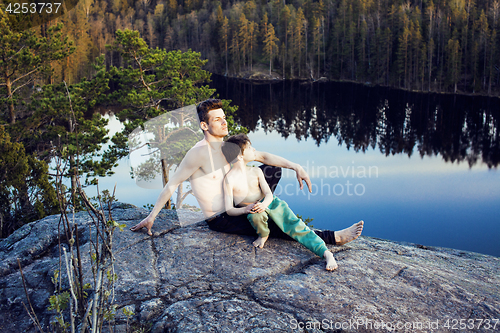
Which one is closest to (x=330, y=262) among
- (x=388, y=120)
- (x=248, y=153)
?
(x=248, y=153)

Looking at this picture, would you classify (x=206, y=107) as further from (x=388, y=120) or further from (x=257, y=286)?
(x=388, y=120)

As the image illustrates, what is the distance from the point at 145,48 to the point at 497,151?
73.8 ft

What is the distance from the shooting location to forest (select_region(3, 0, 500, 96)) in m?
43.0

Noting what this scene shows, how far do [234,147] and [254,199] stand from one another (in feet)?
1.85

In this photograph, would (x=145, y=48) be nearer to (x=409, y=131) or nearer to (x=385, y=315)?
(x=385, y=315)

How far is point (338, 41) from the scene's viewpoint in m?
59.2

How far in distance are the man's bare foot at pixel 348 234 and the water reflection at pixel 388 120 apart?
23723mm

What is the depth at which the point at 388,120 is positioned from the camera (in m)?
32.8

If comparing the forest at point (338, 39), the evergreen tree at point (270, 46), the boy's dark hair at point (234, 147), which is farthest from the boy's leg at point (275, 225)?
the evergreen tree at point (270, 46)

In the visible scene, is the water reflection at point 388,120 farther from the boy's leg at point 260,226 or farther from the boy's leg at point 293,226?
the boy's leg at point 260,226

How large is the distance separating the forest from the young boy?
36034 millimetres

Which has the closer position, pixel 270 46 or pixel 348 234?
pixel 348 234

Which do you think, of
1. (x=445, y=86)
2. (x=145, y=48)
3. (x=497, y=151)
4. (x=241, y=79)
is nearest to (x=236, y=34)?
(x=241, y=79)

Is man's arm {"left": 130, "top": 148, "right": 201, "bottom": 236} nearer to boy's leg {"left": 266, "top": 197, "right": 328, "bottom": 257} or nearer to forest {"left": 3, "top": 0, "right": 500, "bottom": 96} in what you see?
boy's leg {"left": 266, "top": 197, "right": 328, "bottom": 257}
